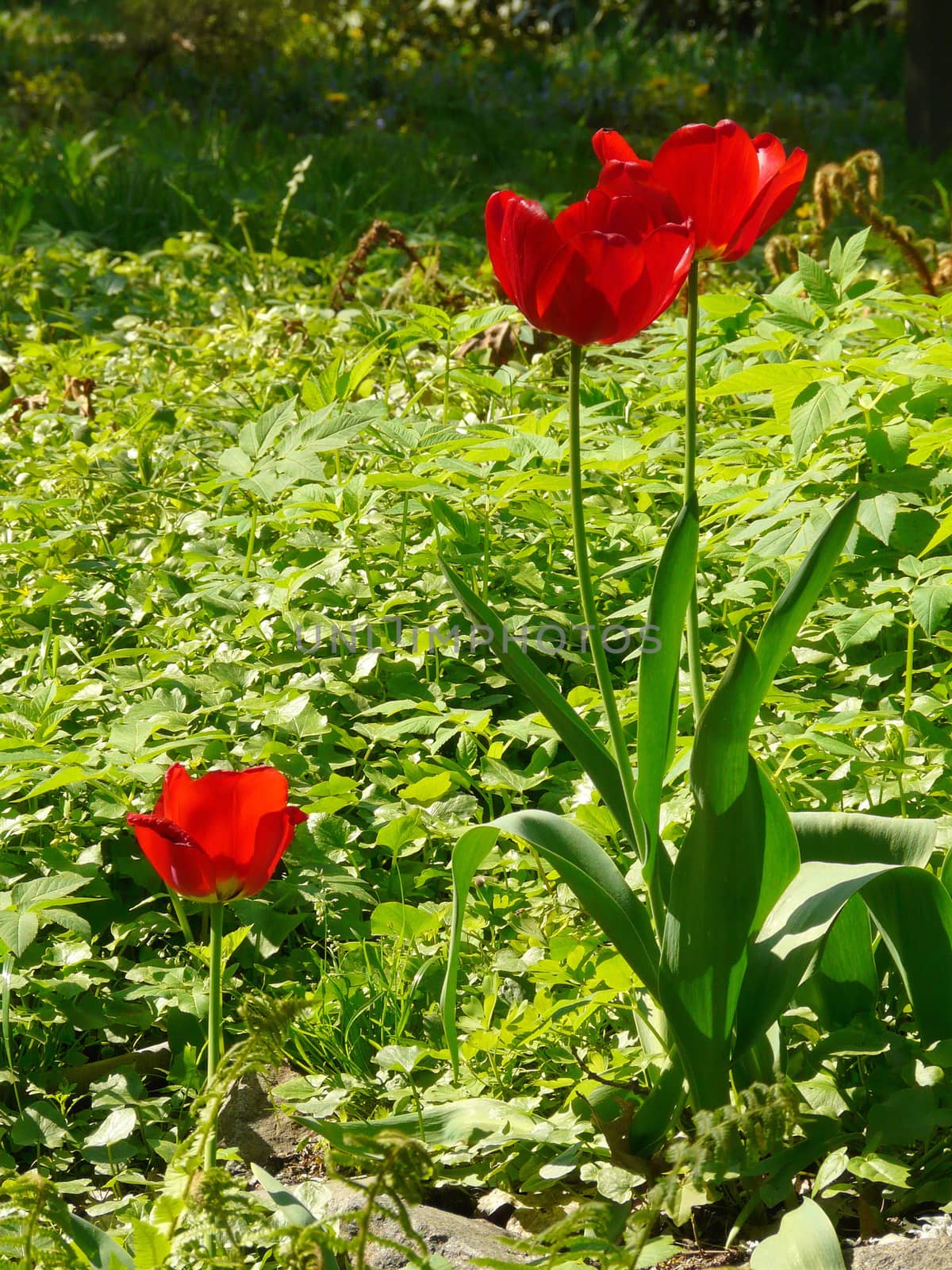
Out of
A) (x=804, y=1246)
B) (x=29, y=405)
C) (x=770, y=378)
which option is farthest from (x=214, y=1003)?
(x=29, y=405)

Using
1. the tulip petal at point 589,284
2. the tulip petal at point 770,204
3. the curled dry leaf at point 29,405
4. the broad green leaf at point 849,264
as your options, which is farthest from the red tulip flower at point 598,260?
the curled dry leaf at point 29,405

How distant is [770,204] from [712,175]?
73 millimetres

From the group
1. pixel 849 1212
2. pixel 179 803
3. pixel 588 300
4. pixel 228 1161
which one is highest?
pixel 588 300

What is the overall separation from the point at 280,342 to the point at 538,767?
234 cm

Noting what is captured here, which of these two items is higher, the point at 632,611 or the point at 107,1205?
the point at 632,611

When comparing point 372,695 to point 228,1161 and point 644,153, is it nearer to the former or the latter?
point 228,1161

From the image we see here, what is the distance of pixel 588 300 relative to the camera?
1.24 meters

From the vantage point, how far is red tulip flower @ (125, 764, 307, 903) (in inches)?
50.2

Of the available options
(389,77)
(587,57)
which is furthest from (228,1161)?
(587,57)

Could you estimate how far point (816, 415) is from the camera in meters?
2.29

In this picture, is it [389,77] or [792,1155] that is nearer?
[792,1155]

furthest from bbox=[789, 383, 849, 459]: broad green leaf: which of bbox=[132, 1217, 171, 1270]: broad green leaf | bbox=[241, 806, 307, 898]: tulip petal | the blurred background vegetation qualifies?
the blurred background vegetation

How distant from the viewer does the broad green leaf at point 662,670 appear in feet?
4.33

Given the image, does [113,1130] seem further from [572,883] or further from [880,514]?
[880,514]
